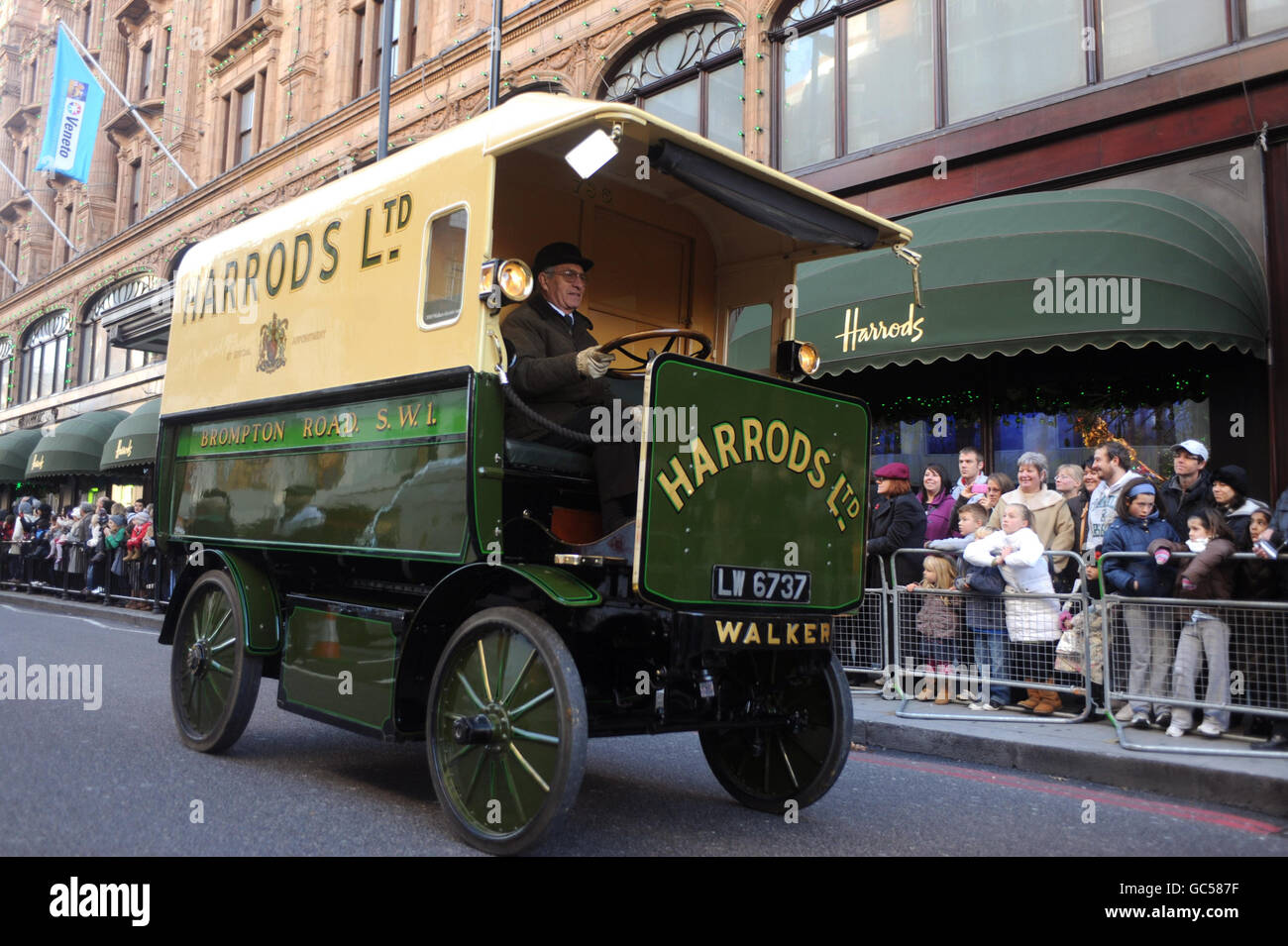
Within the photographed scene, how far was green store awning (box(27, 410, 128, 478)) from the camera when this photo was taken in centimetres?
2481

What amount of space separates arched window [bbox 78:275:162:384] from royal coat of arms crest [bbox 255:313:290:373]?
22966 millimetres

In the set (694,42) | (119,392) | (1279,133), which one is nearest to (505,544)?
(1279,133)

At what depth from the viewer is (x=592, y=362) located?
4258 millimetres

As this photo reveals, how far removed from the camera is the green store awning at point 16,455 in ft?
97.5

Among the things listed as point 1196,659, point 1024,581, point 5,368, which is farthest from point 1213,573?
point 5,368

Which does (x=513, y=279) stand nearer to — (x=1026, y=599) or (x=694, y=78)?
(x=1026, y=599)

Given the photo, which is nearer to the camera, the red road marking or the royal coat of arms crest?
the red road marking

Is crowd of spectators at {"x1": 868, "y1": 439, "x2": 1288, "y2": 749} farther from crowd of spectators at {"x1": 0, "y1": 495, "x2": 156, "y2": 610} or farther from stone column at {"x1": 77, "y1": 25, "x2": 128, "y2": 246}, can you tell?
stone column at {"x1": 77, "y1": 25, "x2": 128, "y2": 246}

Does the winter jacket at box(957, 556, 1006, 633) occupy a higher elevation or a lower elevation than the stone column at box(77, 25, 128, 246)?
lower

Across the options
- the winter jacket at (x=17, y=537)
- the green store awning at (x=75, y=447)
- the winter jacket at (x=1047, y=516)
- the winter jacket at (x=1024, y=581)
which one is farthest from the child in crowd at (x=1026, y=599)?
the green store awning at (x=75, y=447)

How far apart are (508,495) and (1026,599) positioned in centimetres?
424

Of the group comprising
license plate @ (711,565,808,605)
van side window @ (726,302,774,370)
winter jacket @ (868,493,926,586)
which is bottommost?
license plate @ (711,565,808,605)

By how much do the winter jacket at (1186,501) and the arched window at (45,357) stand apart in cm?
3159

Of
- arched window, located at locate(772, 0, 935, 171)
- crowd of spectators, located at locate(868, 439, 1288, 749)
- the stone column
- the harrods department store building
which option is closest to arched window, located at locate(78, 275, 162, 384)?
the stone column
